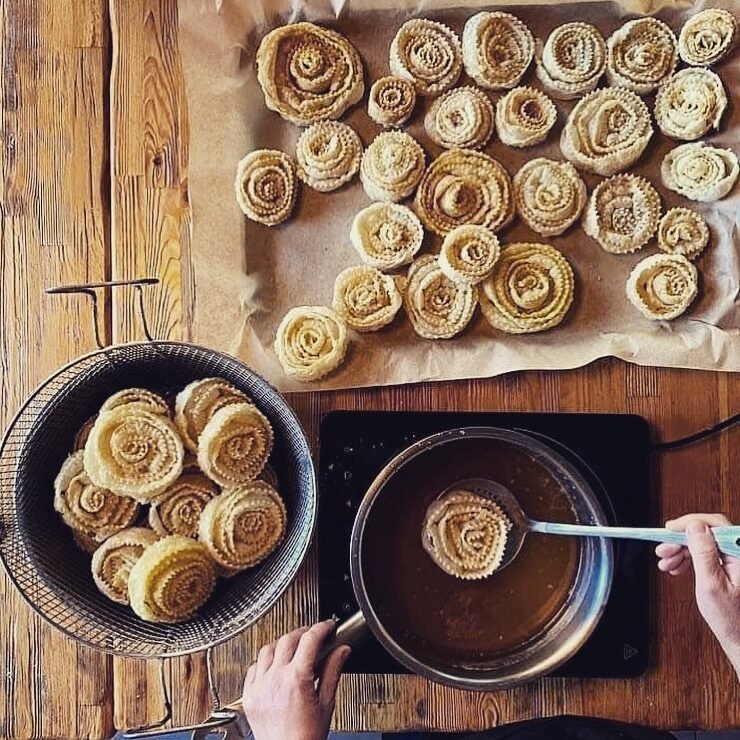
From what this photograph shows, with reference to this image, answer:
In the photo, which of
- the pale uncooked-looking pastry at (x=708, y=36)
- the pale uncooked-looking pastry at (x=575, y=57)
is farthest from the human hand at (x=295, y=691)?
the pale uncooked-looking pastry at (x=708, y=36)

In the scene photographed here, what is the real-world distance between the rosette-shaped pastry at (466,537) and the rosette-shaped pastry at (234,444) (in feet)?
0.68

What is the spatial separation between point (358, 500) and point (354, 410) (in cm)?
12

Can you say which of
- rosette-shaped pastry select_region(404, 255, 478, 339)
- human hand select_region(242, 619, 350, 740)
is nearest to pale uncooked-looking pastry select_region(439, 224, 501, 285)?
rosette-shaped pastry select_region(404, 255, 478, 339)

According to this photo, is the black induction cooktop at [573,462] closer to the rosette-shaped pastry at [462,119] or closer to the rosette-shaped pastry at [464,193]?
the rosette-shaped pastry at [464,193]

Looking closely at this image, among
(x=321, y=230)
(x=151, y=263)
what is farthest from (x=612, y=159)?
(x=151, y=263)

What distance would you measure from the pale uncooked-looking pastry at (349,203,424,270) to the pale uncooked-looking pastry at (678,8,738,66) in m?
0.43

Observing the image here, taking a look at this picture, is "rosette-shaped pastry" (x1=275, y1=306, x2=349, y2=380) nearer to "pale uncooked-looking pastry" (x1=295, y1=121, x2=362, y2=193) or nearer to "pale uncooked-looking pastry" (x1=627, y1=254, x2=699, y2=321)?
"pale uncooked-looking pastry" (x1=295, y1=121, x2=362, y2=193)

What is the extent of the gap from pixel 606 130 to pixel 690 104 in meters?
0.11

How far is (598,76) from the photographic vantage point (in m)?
1.26

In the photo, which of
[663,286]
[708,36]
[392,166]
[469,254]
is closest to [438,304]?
[469,254]

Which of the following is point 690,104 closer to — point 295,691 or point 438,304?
point 438,304

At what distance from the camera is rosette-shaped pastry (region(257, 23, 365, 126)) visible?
1254 millimetres

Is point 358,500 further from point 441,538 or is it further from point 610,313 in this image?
point 610,313

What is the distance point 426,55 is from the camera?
1.26 m
